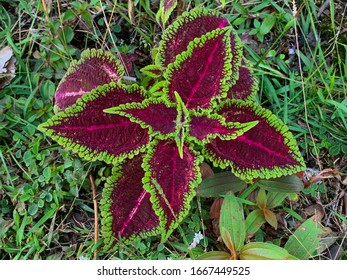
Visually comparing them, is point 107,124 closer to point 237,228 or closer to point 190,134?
point 190,134

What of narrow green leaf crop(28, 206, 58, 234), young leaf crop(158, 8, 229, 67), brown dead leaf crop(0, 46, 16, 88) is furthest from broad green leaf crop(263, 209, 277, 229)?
brown dead leaf crop(0, 46, 16, 88)

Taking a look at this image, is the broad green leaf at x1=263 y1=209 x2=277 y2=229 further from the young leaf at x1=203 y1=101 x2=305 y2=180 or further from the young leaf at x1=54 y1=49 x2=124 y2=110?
the young leaf at x1=54 y1=49 x2=124 y2=110

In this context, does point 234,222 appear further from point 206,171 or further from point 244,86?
point 244,86

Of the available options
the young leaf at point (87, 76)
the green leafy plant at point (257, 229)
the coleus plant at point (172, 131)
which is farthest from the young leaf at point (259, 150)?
the young leaf at point (87, 76)

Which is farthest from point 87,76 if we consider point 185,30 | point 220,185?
point 220,185

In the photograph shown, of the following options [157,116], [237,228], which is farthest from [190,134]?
[237,228]

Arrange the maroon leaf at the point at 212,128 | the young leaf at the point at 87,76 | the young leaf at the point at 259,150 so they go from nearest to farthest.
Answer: the maroon leaf at the point at 212,128 < the young leaf at the point at 259,150 < the young leaf at the point at 87,76

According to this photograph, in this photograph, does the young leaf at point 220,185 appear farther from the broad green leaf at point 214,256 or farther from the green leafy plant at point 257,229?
the broad green leaf at point 214,256
